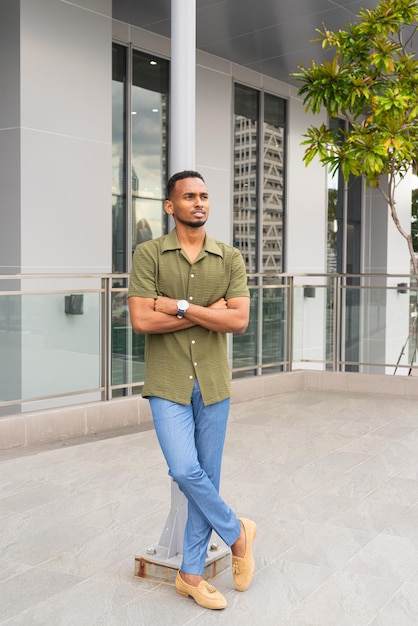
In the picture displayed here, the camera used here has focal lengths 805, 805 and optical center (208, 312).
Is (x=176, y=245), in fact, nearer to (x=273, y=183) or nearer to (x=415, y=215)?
(x=273, y=183)

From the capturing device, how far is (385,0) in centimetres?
843

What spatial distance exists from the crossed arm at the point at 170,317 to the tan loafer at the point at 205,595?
1106mm

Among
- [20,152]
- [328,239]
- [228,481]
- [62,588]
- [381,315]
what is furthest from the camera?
[328,239]

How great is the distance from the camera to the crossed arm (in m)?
3.34

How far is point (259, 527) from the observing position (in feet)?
14.8

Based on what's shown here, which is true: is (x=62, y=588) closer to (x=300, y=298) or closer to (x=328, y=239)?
(x=300, y=298)

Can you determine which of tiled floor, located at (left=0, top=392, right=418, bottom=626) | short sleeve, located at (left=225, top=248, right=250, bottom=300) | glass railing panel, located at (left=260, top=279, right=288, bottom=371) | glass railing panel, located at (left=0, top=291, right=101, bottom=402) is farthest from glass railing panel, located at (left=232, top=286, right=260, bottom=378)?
short sleeve, located at (left=225, top=248, right=250, bottom=300)

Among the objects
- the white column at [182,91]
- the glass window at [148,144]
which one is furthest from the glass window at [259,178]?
the white column at [182,91]

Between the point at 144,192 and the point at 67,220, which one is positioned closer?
the point at 67,220

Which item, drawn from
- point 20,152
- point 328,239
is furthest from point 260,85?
point 20,152

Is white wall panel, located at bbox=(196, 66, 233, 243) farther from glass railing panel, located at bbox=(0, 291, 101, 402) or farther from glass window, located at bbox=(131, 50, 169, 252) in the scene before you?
glass railing panel, located at bbox=(0, 291, 101, 402)

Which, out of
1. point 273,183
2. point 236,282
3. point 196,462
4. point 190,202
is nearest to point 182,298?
point 236,282

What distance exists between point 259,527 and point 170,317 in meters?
1.73

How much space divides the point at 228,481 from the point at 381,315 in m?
4.97
